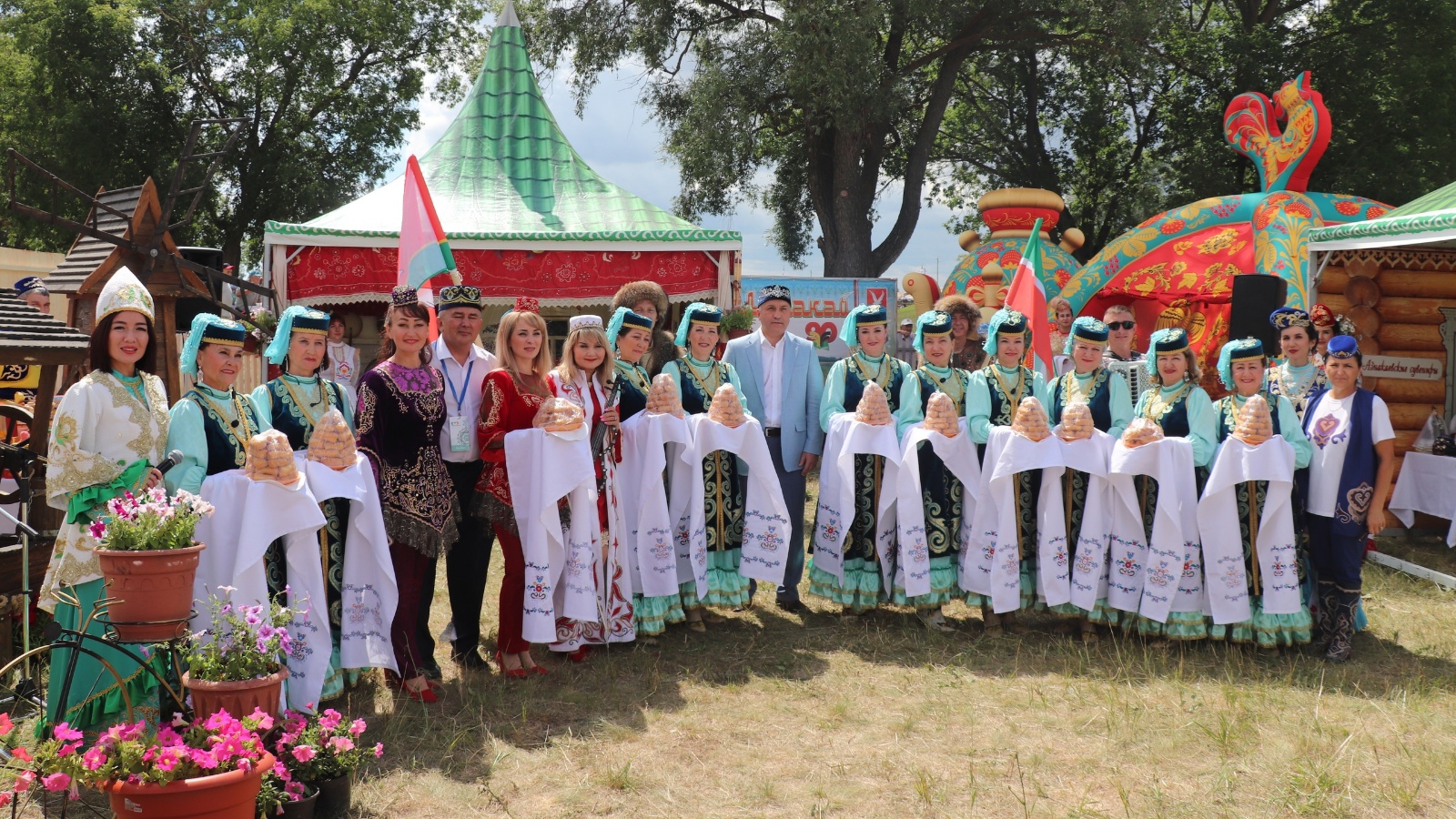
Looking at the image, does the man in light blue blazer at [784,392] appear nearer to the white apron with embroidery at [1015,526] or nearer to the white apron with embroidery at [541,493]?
the white apron with embroidery at [1015,526]

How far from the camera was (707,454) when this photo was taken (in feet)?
17.7

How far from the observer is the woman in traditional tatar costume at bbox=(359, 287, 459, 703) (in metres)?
4.30

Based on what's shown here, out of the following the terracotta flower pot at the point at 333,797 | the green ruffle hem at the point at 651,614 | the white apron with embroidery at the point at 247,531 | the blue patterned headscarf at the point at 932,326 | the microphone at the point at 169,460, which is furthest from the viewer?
the blue patterned headscarf at the point at 932,326

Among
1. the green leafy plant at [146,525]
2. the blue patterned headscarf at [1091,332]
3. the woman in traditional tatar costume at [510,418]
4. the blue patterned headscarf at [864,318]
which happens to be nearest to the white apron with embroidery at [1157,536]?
the blue patterned headscarf at [1091,332]

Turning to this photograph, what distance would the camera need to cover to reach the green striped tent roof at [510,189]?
9.68 meters

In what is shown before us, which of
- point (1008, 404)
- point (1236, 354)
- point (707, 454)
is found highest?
point (1236, 354)

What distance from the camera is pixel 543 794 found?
364 centimetres

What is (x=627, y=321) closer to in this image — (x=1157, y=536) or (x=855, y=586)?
(x=855, y=586)

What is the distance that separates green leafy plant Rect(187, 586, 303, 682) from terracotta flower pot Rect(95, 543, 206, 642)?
5.6 inches

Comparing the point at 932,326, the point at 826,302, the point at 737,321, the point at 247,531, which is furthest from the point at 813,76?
the point at 247,531

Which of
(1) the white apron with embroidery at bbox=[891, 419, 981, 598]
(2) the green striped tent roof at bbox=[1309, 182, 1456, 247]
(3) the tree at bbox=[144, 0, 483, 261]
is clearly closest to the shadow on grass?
(1) the white apron with embroidery at bbox=[891, 419, 981, 598]

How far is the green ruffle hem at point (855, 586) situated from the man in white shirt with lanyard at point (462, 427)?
6.27 feet

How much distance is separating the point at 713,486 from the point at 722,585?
0.52m

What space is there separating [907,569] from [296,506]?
301cm
